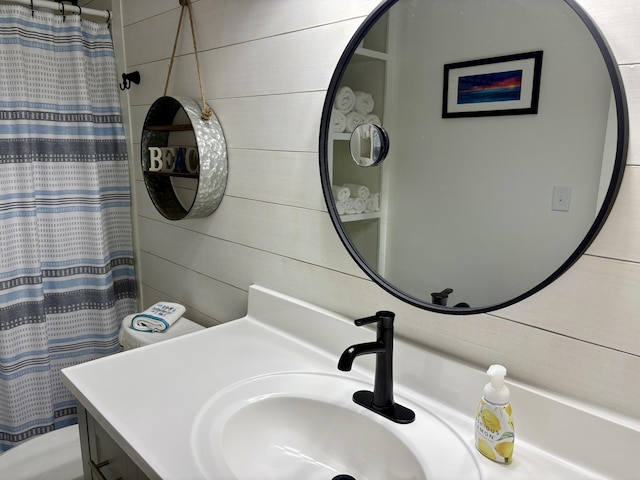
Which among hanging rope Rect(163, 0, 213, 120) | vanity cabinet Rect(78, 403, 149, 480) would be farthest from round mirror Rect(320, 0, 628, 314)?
vanity cabinet Rect(78, 403, 149, 480)

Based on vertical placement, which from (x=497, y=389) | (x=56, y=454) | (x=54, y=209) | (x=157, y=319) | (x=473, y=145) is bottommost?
(x=56, y=454)

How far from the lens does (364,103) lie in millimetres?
1109

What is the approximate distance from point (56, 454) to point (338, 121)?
4.67 ft

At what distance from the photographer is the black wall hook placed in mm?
1896

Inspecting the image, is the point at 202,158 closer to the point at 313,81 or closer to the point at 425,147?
the point at 313,81

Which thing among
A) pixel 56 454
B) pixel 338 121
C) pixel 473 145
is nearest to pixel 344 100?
pixel 338 121

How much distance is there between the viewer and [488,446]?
33.4 inches

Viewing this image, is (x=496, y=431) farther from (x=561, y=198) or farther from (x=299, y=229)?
(x=299, y=229)

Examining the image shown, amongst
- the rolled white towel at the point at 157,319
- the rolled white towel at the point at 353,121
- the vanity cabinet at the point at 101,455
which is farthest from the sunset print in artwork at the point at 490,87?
the rolled white towel at the point at 157,319

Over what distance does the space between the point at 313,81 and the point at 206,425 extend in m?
0.84

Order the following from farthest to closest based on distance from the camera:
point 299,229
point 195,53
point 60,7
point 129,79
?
point 129,79
point 60,7
point 195,53
point 299,229

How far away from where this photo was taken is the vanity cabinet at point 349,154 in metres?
1.06

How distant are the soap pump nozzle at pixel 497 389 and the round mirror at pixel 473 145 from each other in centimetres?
14

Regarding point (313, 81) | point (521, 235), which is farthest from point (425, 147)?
point (313, 81)
